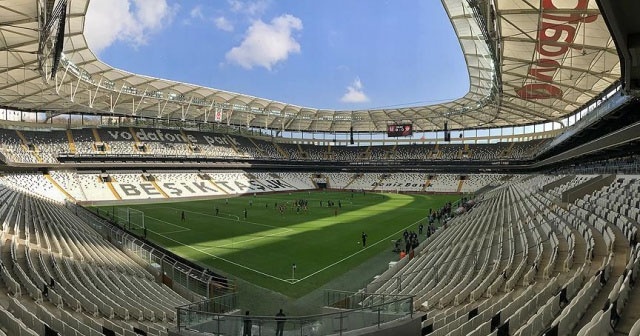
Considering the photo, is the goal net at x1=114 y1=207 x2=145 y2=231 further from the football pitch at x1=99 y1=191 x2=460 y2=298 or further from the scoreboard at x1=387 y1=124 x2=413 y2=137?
the scoreboard at x1=387 y1=124 x2=413 y2=137

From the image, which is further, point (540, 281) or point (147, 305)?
point (147, 305)

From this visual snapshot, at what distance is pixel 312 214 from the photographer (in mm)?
38562

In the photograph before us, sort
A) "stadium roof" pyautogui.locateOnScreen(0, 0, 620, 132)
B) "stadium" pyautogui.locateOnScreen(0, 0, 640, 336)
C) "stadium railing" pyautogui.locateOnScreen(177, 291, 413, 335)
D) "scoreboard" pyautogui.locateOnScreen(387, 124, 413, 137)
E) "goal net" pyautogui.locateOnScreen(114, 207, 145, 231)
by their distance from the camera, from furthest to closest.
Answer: "scoreboard" pyautogui.locateOnScreen(387, 124, 413, 137), "goal net" pyautogui.locateOnScreen(114, 207, 145, 231), "stadium roof" pyautogui.locateOnScreen(0, 0, 620, 132), "stadium" pyautogui.locateOnScreen(0, 0, 640, 336), "stadium railing" pyautogui.locateOnScreen(177, 291, 413, 335)

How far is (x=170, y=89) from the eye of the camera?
4712 centimetres

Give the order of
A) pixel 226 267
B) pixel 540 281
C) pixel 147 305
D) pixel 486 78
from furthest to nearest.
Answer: pixel 486 78 < pixel 226 267 < pixel 147 305 < pixel 540 281

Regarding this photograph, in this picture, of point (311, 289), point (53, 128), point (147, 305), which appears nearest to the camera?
point (147, 305)

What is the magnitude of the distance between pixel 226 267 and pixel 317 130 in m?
61.9

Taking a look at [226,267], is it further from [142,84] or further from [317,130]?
[317,130]

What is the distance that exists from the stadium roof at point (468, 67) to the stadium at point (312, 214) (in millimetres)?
187

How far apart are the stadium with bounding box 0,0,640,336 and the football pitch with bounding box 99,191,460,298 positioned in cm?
20

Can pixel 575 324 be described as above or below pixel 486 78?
below

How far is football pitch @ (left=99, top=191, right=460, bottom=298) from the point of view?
19.2m

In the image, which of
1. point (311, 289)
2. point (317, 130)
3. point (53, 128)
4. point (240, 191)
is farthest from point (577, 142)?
point (53, 128)

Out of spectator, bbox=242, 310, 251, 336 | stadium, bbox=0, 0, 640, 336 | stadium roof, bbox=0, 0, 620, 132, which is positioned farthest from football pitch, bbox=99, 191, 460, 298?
stadium roof, bbox=0, 0, 620, 132
